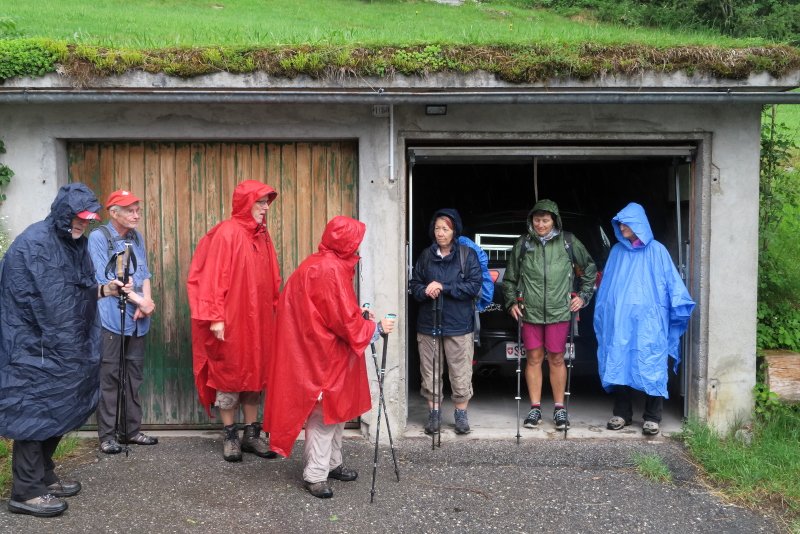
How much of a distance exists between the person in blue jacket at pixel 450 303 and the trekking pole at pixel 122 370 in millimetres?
2213

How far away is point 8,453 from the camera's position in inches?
234

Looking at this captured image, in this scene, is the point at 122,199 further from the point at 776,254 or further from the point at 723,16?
the point at 723,16

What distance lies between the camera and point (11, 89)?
19.4 ft

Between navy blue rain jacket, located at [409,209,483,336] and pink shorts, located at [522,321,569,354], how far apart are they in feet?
1.74

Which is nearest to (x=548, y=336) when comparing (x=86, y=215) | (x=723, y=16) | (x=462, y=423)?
(x=462, y=423)

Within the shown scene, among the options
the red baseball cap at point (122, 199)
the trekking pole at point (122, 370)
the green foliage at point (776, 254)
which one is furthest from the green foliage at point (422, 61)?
the green foliage at point (776, 254)

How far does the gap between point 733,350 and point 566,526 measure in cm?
243

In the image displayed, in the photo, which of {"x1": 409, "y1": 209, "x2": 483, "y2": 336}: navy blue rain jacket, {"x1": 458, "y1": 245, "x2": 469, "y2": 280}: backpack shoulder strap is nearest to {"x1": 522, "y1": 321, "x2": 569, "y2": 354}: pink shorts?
{"x1": 409, "y1": 209, "x2": 483, "y2": 336}: navy blue rain jacket

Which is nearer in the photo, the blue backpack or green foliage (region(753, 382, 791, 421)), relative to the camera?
green foliage (region(753, 382, 791, 421))

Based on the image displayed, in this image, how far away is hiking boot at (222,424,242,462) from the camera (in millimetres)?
5957

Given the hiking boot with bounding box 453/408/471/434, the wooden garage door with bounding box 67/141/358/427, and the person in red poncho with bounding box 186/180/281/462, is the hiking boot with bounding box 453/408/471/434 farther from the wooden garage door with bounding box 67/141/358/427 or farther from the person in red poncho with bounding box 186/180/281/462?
the wooden garage door with bounding box 67/141/358/427

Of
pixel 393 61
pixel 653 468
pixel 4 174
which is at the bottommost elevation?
pixel 653 468

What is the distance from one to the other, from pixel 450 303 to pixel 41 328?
10.0ft

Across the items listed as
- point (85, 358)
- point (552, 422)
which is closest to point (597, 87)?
point (552, 422)
